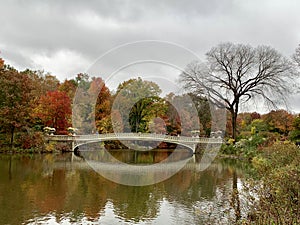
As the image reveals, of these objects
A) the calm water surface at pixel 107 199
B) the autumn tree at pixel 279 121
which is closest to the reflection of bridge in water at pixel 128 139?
the autumn tree at pixel 279 121

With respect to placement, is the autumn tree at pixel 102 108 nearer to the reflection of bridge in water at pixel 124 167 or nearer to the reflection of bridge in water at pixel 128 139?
the reflection of bridge in water at pixel 128 139

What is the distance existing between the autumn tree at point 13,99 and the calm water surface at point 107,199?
7.57m

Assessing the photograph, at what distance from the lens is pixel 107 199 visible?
26.2ft

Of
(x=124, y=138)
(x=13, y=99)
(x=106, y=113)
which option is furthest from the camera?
(x=106, y=113)

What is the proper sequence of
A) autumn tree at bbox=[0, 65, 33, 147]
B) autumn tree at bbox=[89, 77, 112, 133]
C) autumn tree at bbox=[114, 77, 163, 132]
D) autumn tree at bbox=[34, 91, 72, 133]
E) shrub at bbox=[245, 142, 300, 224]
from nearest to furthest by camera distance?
shrub at bbox=[245, 142, 300, 224] < autumn tree at bbox=[0, 65, 33, 147] < autumn tree at bbox=[114, 77, 163, 132] < autumn tree at bbox=[34, 91, 72, 133] < autumn tree at bbox=[89, 77, 112, 133]

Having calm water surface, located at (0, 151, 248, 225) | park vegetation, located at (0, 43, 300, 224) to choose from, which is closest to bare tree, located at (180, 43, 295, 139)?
park vegetation, located at (0, 43, 300, 224)

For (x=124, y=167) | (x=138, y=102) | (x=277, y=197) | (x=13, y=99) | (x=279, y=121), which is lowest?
(x=124, y=167)

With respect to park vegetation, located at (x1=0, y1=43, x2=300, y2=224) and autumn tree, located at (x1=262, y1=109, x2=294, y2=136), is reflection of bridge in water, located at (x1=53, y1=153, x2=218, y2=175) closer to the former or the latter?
park vegetation, located at (x1=0, y1=43, x2=300, y2=224)

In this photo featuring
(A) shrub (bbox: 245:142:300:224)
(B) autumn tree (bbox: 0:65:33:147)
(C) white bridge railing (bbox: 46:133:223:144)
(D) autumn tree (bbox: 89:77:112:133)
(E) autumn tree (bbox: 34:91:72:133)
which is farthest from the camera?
(D) autumn tree (bbox: 89:77:112:133)

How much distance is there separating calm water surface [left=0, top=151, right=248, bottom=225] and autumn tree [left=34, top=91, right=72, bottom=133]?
10.8m

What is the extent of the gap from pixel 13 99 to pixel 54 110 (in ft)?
13.1

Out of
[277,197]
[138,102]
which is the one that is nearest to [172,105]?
[138,102]

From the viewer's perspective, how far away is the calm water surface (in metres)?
6.33

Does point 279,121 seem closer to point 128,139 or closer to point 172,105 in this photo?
point 172,105
